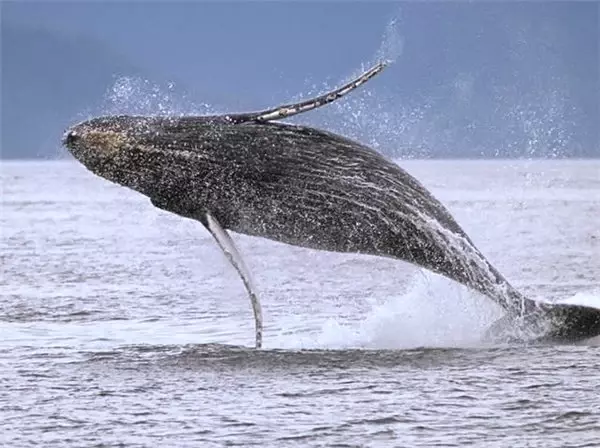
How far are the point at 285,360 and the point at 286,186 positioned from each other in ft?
5.36

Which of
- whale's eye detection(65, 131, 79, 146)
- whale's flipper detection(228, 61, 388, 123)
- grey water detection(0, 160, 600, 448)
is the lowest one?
grey water detection(0, 160, 600, 448)

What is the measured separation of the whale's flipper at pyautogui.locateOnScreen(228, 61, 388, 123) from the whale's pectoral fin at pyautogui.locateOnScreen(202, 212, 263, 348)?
1.03m

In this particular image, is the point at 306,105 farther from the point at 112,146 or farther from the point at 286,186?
the point at 112,146

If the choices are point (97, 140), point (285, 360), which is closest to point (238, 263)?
point (285, 360)

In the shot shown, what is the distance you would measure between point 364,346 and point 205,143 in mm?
2464

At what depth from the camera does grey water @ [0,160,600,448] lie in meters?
11.5

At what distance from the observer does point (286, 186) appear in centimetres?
1478

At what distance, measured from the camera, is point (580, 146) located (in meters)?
198

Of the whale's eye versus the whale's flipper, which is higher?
the whale's flipper

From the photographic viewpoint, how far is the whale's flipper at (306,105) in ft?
47.5

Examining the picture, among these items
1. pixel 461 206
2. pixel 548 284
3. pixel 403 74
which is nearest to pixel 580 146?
pixel 403 74

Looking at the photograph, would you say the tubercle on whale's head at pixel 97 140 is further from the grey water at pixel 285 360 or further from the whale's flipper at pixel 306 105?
the grey water at pixel 285 360

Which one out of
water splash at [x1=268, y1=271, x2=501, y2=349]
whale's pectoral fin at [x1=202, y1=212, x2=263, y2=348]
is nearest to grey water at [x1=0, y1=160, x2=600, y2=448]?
water splash at [x1=268, y1=271, x2=501, y2=349]

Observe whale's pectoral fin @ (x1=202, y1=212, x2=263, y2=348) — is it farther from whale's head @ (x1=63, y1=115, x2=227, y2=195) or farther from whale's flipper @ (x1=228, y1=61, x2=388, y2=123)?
whale's flipper @ (x1=228, y1=61, x2=388, y2=123)
